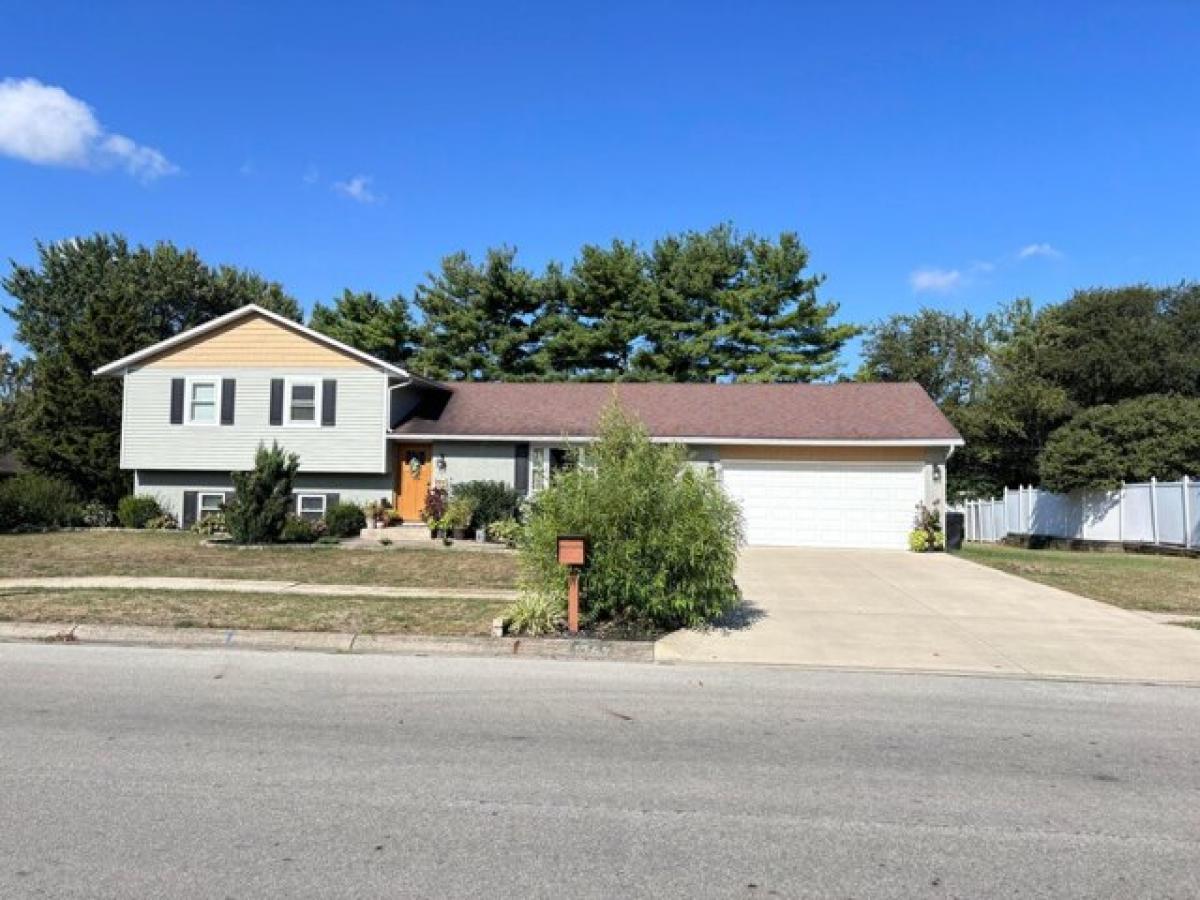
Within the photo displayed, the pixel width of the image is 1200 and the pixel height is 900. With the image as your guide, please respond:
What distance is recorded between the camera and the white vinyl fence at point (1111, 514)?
23.7m

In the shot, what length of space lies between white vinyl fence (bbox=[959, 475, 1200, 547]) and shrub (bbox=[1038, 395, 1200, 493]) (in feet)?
2.67

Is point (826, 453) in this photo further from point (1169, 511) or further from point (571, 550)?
point (571, 550)

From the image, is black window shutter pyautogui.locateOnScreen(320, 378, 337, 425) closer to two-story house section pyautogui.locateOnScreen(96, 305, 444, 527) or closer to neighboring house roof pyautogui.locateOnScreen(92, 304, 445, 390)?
two-story house section pyautogui.locateOnScreen(96, 305, 444, 527)

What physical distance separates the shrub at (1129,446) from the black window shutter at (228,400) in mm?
24700

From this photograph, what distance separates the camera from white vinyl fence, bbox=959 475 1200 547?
2373 cm

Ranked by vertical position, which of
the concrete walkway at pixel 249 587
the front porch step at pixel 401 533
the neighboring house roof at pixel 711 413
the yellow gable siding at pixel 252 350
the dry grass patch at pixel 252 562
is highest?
the yellow gable siding at pixel 252 350

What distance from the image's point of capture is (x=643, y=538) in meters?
9.91

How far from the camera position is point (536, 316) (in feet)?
132

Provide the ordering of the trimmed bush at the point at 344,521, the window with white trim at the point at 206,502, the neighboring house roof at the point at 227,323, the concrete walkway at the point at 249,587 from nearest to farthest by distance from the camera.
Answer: the concrete walkway at the point at 249,587 < the trimmed bush at the point at 344,521 < the neighboring house roof at the point at 227,323 < the window with white trim at the point at 206,502

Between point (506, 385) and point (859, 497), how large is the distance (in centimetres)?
1100

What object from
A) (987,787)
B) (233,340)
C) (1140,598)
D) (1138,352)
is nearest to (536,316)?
(233,340)

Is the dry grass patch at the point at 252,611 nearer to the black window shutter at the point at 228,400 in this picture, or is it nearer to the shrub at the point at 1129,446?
the black window shutter at the point at 228,400

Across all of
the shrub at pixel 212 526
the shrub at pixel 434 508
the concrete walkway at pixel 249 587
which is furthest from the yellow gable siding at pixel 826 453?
the shrub at pixel 212 526

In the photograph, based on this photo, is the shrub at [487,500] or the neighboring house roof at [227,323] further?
the neighboring house roof at [227,323]
